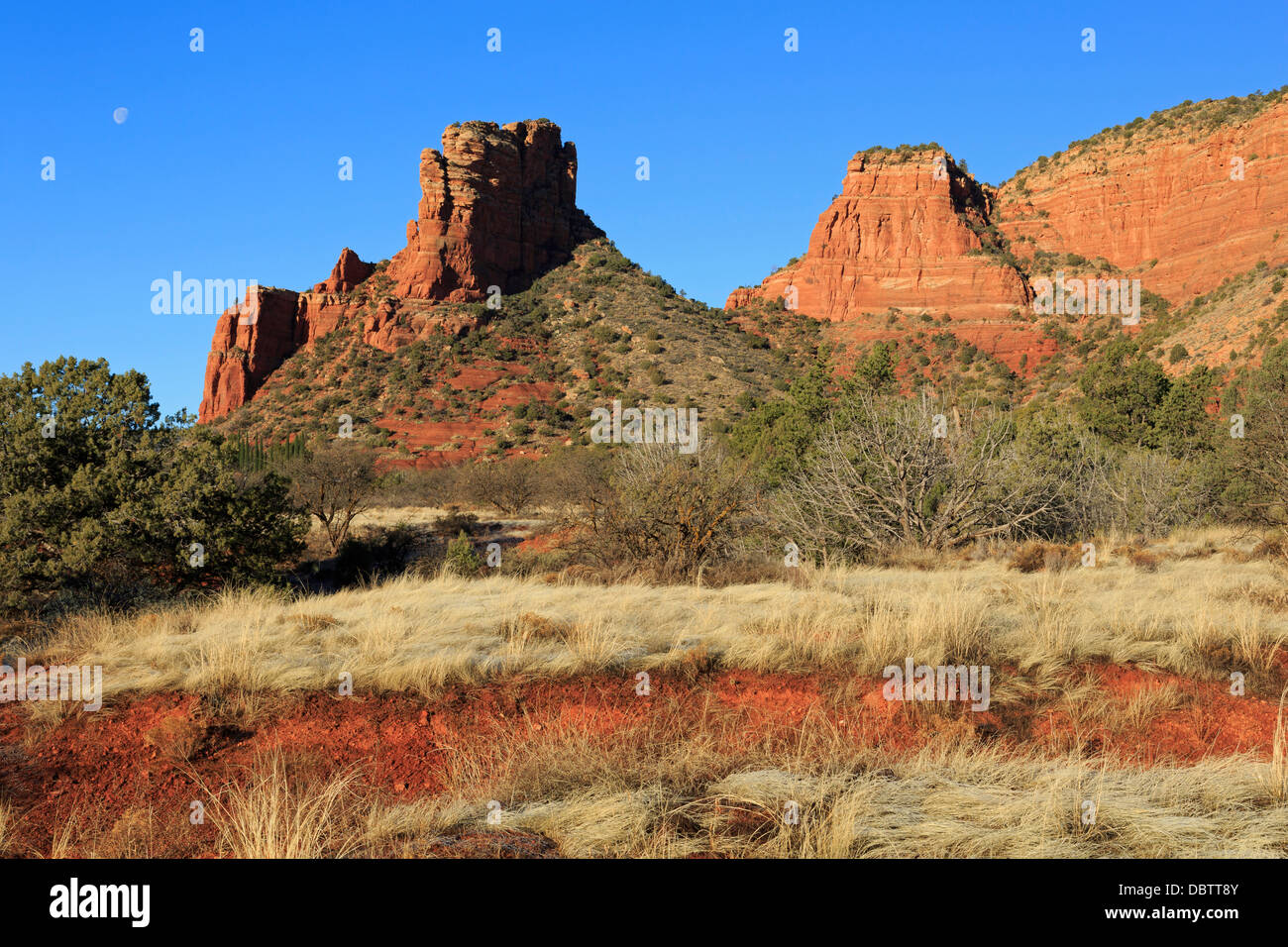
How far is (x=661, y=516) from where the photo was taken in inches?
522

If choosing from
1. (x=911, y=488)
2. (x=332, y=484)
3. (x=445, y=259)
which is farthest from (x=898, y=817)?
(x=445, y=259)

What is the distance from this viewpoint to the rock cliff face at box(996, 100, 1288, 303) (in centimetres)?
6362

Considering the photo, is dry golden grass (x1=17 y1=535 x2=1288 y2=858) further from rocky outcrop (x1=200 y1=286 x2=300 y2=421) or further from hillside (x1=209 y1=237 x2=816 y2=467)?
rocky outcrop (x1=200 y1=286 x2=300 y2=421)

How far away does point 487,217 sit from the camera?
77250mm

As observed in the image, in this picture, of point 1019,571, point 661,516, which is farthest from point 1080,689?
point 661,516

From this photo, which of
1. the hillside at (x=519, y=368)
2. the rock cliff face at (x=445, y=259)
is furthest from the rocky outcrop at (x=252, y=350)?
the hillside at (x=519, y=368)

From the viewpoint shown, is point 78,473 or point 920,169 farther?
point 920,169

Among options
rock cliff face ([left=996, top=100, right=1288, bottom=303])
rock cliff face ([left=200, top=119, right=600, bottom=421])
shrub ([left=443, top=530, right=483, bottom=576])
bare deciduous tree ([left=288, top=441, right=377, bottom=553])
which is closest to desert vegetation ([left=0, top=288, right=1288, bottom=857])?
shrub ([left=443, top=530, right=483, bottom=576])

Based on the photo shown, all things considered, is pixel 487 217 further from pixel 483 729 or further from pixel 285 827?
pixel 285 827

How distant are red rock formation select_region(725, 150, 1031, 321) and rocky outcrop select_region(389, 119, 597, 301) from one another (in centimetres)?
2991

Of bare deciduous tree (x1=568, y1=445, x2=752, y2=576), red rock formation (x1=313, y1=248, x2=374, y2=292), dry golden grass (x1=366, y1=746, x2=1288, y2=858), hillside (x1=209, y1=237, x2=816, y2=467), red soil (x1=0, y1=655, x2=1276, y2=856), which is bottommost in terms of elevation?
red soil (x1=0, y1=655, x2=1276, y2=856)

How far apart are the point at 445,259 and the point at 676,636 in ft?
246
